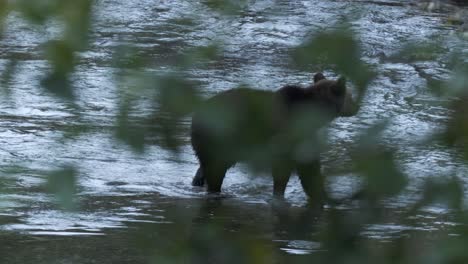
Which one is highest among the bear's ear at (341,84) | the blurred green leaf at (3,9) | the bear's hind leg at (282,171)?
the blurred green leaf at (3,9)

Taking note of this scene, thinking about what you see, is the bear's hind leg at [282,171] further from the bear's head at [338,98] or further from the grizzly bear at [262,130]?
the bear's head at [338,98]

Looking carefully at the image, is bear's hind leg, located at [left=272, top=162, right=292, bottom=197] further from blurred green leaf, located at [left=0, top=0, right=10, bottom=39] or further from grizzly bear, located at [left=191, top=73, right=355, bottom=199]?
blurred green leaf, located at [left=0, top=0, right=10, bottom=39]

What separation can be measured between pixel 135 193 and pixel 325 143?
637 cm

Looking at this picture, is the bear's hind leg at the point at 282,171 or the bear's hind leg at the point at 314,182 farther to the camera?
the bear's hind leg at the point at 314,182

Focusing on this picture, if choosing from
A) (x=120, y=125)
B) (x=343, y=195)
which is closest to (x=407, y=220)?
(x=343, y=195)

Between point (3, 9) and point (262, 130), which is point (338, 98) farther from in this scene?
point (3, 9)

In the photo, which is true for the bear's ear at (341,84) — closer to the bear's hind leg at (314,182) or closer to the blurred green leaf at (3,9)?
the bear's hind leg at (314,182)

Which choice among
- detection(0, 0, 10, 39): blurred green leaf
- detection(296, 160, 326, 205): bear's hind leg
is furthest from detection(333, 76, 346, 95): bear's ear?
detection(0, 0, 10, 39): blurred green leaf

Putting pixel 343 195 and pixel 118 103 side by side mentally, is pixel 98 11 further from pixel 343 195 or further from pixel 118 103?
pixel 343 195

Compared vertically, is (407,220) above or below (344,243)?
below

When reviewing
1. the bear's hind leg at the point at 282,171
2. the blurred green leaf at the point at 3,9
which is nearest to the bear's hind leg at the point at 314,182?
the bear's hind leg at the point at 282,171

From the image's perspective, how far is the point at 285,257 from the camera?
5.94ft

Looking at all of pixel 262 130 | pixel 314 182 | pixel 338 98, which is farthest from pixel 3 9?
pixel 338 98

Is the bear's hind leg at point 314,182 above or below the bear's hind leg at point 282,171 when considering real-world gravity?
below
